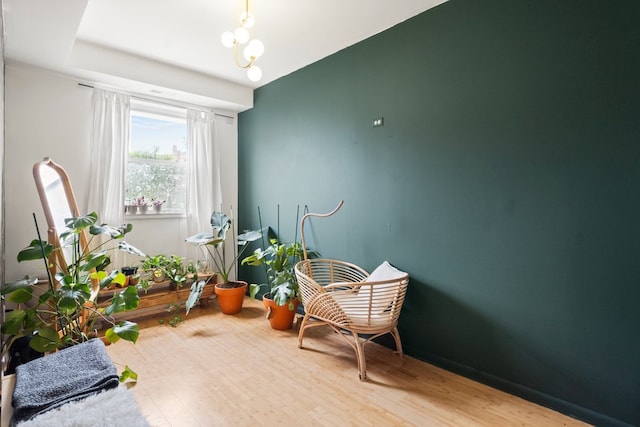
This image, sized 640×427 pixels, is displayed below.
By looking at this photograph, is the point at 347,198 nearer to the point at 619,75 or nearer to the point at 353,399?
the point at 353,399

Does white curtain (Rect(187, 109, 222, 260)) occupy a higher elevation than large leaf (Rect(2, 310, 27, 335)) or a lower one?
higher

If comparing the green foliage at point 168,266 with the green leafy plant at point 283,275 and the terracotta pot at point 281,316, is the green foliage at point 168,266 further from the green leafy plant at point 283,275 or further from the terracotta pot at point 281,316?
the terracotta pot at point 281,316

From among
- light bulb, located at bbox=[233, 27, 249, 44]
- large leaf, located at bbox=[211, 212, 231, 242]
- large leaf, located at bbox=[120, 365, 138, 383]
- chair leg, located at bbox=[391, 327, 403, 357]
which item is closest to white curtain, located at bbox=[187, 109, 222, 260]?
large leaf, located at bbox=[211, 212, 231, 242]

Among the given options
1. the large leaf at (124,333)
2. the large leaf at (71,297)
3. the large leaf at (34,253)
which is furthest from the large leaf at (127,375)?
the large leaf at (34,253)

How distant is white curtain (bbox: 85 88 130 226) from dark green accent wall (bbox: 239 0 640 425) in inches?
88.5

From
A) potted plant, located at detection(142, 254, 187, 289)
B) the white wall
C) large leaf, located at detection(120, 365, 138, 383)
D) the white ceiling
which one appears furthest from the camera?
potted plant, located at detection(142, 254, 187, 289)

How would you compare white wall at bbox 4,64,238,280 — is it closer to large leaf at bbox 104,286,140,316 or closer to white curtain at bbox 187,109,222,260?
white curtain at bbox 187,109,222,260

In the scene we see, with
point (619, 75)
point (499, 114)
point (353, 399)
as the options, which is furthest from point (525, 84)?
point (353, 399)

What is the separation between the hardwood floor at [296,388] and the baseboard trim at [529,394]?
4 cm

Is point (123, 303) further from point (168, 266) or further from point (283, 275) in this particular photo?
point (168, 266)

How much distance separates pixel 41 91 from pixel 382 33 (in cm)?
312

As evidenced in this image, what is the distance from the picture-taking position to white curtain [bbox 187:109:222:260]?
3996mm

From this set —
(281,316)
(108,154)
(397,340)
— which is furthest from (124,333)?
(108,154)

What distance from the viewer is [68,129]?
3.24 m
